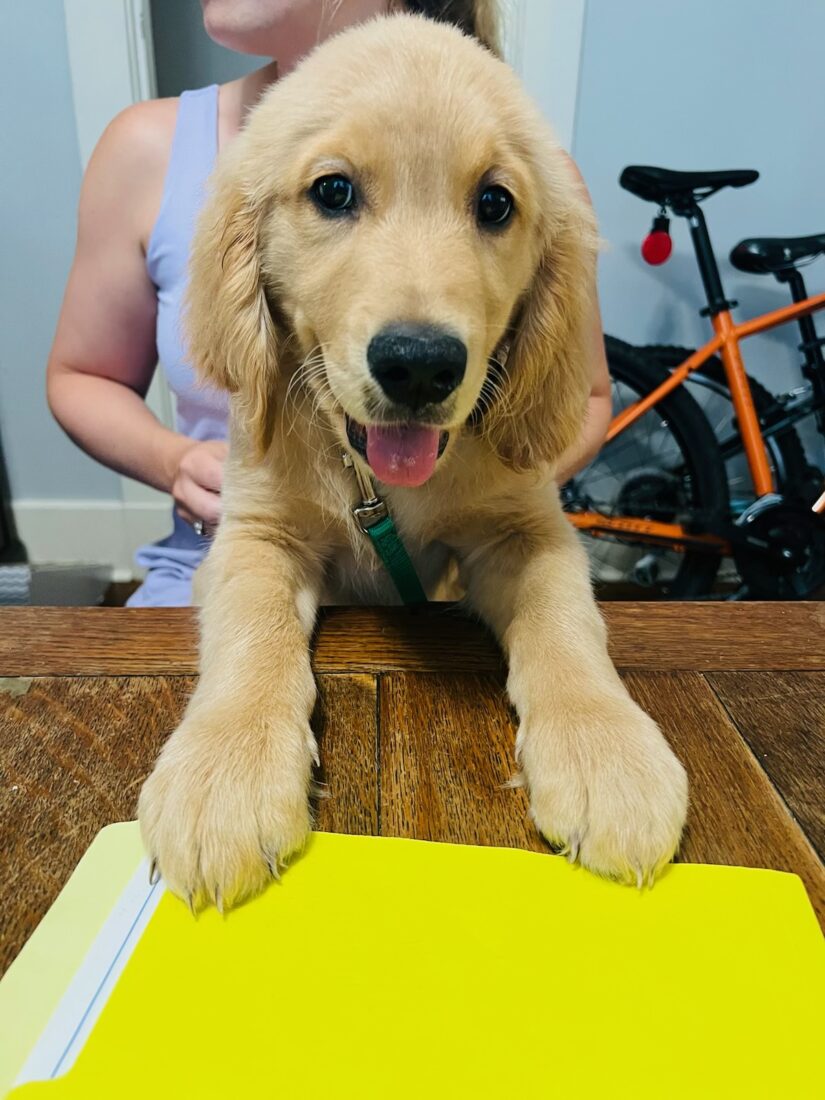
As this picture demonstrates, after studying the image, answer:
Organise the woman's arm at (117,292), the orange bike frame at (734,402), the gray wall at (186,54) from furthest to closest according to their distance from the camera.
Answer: the gray wall at (186,54) < the orange bike frame at (734,402) < the woman's arm at (117,292)

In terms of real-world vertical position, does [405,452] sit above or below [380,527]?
above

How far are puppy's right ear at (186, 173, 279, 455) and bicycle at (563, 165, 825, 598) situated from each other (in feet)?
5.47

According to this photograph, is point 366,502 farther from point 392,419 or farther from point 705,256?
point 705,256

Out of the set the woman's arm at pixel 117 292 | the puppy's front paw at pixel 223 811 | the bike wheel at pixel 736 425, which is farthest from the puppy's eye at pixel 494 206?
the bike wheel at pixel 736 425

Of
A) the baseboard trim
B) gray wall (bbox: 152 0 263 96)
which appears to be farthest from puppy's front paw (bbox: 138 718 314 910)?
gray wall (bbox: 152 0 263 96)

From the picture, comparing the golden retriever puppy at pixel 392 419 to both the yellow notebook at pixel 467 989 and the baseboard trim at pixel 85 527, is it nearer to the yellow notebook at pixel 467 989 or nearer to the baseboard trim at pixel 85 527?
the yellow notebook at pixel 467 989

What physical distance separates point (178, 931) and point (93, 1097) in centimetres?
11

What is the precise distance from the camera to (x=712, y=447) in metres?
2.46

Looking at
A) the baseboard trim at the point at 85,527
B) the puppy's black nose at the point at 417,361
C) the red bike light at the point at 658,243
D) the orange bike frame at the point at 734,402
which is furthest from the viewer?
the baseboard trim at the point at 85,527

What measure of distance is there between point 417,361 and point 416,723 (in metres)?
0.33

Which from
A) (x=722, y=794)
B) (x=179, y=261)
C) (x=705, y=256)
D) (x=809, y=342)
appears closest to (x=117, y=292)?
(x=179, y=261)

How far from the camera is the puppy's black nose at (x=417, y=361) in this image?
67cm

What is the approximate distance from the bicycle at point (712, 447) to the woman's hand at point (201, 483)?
4.80ft

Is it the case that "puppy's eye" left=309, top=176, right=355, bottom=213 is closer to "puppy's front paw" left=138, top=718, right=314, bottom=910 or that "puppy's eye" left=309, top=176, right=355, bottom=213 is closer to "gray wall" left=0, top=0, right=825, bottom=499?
"puppy's front paw" left=138, top=718, right=314, bottom=910
